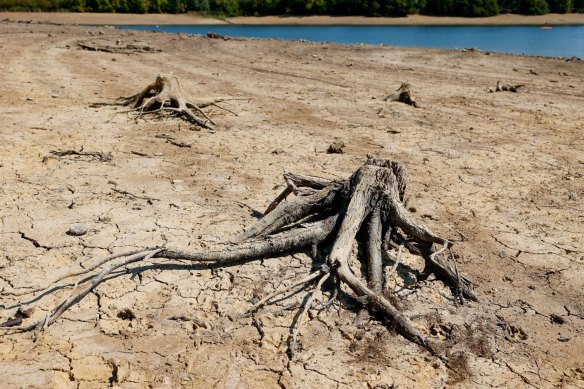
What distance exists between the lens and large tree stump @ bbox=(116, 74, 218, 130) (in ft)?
28.6

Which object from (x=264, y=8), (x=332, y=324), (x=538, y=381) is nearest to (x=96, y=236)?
(x=332, y=324)

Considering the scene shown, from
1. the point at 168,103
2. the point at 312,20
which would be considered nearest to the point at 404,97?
the point at 168,103

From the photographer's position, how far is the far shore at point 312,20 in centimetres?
4612

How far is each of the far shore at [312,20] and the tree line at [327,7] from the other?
1.42m

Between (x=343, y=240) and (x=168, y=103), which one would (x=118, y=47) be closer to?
(x=168, y=103)

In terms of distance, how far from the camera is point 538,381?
10.5 ft

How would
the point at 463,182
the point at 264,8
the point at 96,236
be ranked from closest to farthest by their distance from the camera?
the point at 96,236 → the point at 463,182 → the point at 264,8

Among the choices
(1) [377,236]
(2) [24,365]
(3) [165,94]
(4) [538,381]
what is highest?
(3) [165,94]

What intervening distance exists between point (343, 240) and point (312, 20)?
53.5 m

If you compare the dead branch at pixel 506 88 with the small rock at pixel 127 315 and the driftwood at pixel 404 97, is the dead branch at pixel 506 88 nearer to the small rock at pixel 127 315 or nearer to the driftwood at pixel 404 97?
the driftwood at pixel 404 97

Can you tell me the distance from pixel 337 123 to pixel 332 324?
6.25m

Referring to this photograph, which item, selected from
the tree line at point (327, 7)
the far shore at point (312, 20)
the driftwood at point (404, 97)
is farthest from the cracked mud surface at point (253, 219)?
the tree line at point (327, 7)

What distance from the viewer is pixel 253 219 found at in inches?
200

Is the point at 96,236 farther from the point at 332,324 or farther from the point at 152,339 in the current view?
the point at 332,324
